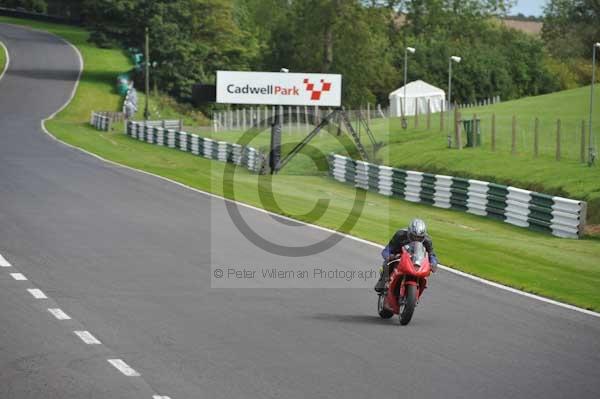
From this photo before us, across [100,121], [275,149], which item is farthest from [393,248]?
[100,121]

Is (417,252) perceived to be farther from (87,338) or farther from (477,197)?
(477,197)

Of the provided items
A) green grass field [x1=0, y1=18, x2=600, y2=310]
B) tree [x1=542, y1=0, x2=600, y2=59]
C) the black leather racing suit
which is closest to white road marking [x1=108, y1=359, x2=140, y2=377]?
the black leather racing suit

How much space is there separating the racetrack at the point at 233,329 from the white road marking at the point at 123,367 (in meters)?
0.12

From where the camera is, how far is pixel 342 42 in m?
94.3

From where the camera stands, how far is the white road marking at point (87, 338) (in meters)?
13.0

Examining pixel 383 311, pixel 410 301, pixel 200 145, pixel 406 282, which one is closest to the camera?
pixel 410 301

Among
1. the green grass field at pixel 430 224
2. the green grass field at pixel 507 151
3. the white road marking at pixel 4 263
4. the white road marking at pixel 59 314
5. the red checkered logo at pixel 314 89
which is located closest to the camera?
the white road marking at pixel 59 314

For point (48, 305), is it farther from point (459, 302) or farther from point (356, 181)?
point (356, 181)

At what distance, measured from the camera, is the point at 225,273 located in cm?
1891

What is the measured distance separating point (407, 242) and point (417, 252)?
563 mm

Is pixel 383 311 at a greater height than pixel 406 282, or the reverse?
pixel 406 282

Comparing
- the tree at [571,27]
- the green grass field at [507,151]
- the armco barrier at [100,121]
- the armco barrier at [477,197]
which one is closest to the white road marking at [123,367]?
the armco barrier at [477,197]

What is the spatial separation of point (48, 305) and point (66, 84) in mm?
79777

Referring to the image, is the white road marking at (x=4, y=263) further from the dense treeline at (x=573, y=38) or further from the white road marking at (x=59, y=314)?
the dense treeline at (x=573, y=38)
